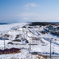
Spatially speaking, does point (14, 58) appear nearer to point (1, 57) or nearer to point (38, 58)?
point (1, 57)

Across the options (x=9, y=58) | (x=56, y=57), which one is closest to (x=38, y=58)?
(x=56, y=57)

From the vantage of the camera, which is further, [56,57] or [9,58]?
[56,57]

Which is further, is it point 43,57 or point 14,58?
point 43,57

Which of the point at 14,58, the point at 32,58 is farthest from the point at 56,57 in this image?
the point at 14,58

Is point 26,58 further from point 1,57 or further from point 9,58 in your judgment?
point 1,57

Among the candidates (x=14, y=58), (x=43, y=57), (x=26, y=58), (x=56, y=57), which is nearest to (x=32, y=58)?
(x=26, y=58)

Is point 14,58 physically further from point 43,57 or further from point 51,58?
point 51,58
